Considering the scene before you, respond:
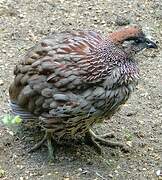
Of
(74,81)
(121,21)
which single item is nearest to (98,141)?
(74,81)

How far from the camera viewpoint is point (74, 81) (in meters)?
5.09

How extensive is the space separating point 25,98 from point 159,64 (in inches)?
88.1

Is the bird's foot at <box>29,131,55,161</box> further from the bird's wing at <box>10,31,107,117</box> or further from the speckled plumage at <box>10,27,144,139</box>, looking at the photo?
the bird's wing at <box>10,31,107,117</box>

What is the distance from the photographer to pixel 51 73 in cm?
519

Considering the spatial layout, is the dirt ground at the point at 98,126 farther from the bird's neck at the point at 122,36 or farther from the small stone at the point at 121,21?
the bird's neck at the point at 122,36

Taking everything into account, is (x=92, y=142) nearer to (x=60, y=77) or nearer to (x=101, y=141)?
(x=101, y=141)

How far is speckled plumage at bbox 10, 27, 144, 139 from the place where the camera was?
5.11m

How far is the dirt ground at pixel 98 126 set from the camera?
17.7ft

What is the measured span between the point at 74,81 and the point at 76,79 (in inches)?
0.9

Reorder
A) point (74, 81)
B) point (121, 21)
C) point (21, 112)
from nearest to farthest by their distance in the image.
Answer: point (74, 81), point (21, 112), point (121, 21)

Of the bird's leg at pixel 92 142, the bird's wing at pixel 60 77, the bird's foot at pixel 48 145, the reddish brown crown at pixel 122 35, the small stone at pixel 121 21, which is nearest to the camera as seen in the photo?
the bird's wing at pixel 60 77

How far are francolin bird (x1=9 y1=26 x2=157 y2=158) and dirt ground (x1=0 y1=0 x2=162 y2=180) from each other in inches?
10.4

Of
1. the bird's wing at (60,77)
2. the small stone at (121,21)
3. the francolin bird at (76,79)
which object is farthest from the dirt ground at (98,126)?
the bird's wing at (60,77)

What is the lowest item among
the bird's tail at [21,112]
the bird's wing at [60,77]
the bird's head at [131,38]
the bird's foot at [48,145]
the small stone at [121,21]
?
the bird's foot at [48,145]
